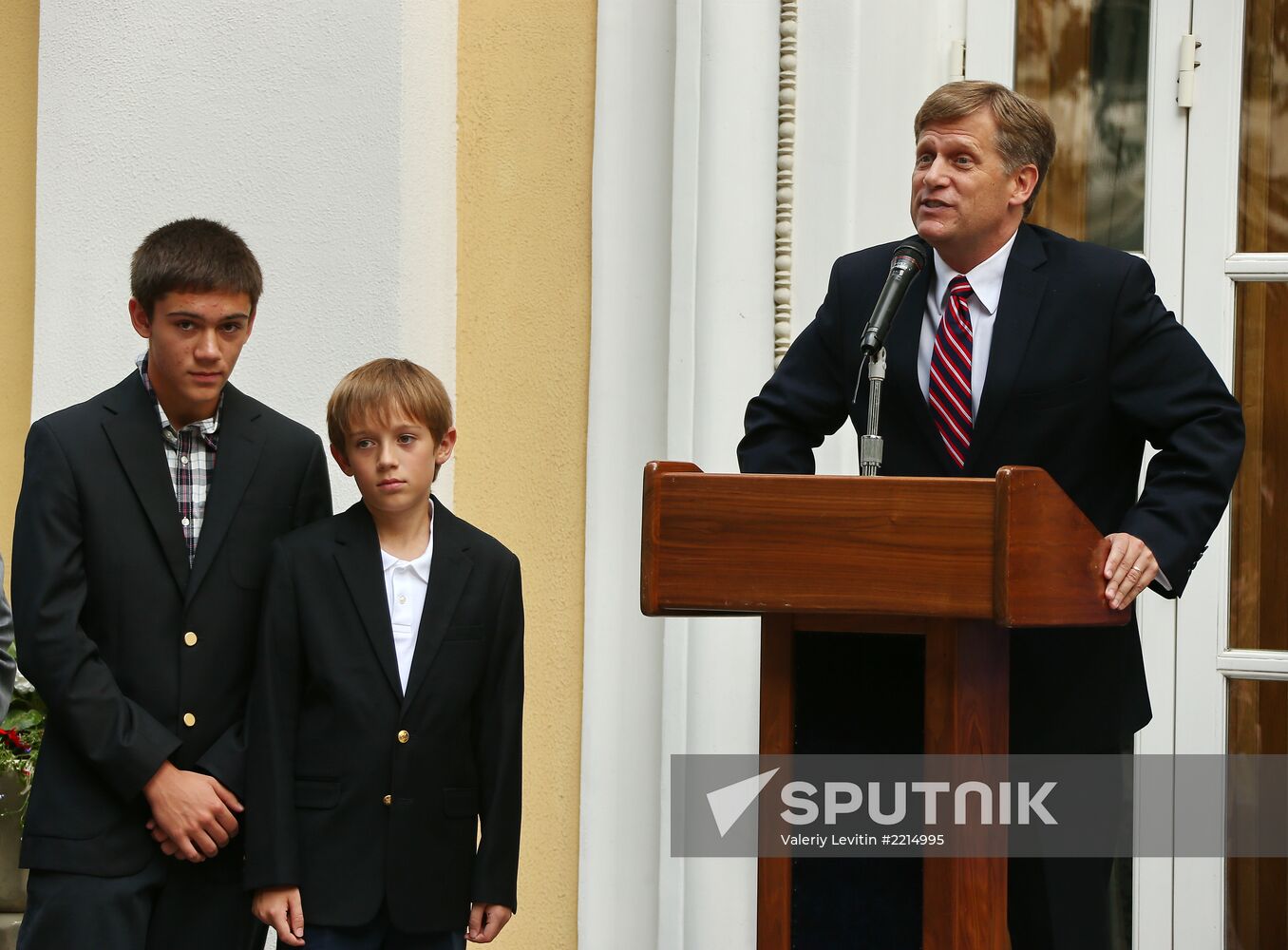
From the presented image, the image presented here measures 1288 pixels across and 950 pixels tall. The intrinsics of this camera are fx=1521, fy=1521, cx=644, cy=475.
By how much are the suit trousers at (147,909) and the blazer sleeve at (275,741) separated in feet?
0.36

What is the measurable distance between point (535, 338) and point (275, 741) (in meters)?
1.54

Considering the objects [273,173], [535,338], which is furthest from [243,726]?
[273,173]

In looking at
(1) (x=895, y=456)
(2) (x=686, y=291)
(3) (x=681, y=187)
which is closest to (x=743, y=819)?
(1) (x=895, y=456)

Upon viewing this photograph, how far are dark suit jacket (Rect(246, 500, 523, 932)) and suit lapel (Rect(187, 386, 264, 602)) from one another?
10cm

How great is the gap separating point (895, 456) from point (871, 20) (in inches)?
58.8

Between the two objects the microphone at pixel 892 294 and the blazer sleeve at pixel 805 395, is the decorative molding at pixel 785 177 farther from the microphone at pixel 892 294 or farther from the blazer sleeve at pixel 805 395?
the microphone at pixel 892 294

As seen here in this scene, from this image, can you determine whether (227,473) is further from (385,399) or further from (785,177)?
(785,177)

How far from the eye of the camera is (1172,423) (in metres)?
2.30

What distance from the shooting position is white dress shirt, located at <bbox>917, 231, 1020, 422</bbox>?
2350 millimetres

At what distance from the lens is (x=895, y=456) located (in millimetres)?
2412

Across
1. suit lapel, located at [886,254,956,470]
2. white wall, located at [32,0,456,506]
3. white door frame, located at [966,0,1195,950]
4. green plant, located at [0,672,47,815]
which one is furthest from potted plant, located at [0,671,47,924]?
white door frame, located at [966,0,1195,950]

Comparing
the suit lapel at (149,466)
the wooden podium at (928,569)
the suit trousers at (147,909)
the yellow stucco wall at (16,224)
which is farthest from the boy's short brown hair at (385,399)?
the yellow stucco wall at (16,224)

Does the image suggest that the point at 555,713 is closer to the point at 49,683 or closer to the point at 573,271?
the point at 573,271

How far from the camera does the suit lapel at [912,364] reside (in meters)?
2.35
